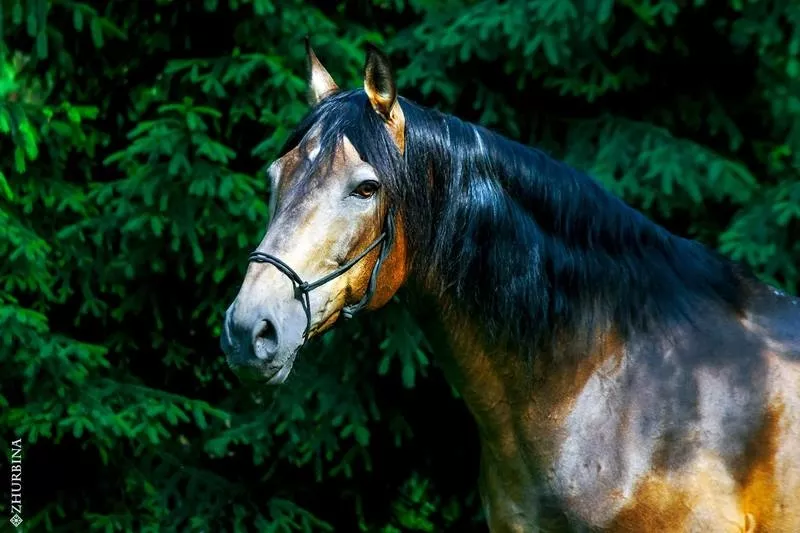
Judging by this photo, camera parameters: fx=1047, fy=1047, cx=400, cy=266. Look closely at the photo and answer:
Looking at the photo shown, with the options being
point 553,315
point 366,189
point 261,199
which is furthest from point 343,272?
point 261,199

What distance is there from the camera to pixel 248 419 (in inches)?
194

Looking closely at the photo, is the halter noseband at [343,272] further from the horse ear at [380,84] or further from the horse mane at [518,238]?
the horse ear at [380,84]

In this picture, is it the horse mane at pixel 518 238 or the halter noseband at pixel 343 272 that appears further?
the horse mane at pixel 518 238

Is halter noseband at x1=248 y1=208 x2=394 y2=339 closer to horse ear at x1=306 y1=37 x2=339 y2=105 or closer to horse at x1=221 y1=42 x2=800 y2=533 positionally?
horse at x1=221 y1=42 x2=800 y2=533

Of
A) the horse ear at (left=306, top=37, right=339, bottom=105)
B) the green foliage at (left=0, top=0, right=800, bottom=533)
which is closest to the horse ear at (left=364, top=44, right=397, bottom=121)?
the horse ear at (left=306, top=37, right=339, bottom=105)

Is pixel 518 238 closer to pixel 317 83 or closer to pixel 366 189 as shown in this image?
pixel 366 189

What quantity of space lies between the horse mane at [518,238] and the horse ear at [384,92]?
0.10 ft

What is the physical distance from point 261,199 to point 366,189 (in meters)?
2.28

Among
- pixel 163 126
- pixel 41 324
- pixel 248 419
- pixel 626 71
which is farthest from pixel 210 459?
pixel 626 71

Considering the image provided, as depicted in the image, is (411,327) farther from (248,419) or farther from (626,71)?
(626,71)

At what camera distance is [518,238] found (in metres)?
2.77

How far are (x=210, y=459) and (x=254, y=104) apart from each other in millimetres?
1772

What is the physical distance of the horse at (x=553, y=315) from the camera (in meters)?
2.61

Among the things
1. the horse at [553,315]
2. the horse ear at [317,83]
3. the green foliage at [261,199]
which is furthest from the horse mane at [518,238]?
the green foliage at [261,199]
